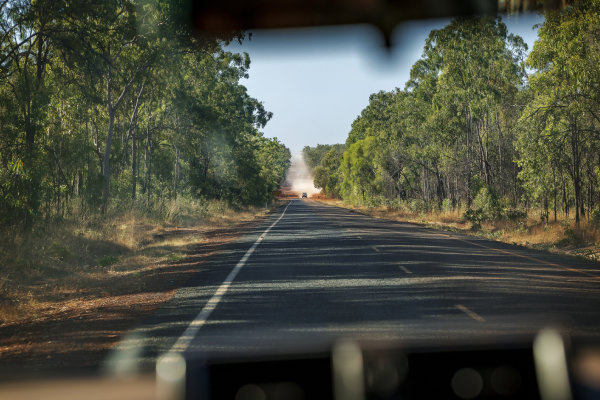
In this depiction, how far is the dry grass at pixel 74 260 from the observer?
10883mm

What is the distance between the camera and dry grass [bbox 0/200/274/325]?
35.7 feet

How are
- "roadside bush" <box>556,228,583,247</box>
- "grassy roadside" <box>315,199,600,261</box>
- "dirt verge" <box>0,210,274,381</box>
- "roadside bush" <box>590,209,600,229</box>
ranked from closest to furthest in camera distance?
"dirt verge" <box>0,210,274,381</box>, "grassy roadside" <box>315,199,600,261</box>, "roadside bush" <box>556,228,583,247</box>, "roadside bush" <box>590,209,600,229</box>

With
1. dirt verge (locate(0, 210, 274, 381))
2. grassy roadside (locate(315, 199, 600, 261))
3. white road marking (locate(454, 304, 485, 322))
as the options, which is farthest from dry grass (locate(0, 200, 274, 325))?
grassy roadside (locate(315, 199, 600, 261))

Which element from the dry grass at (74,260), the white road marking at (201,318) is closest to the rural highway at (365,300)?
the white road marking at (201,318)

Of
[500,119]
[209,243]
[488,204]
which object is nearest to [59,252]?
[209,243]

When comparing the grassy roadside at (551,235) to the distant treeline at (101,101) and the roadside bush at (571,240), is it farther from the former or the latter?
the distant treeline at (101,101)

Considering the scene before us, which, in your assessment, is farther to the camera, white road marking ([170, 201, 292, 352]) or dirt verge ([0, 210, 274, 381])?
white road marking ([170, 201, 292, 352])

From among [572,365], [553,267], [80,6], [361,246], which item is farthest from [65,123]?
[572,365]

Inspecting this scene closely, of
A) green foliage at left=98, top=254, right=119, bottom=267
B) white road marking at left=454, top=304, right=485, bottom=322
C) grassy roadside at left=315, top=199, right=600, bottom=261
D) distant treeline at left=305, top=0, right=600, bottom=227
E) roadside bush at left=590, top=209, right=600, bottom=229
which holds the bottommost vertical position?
grassy roadside at left=315, top=199, right=600, bottom=261

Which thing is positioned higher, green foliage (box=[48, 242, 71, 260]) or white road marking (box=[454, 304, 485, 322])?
green foliage (box=[48, 242, 71, 260])

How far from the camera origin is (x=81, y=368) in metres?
5.86

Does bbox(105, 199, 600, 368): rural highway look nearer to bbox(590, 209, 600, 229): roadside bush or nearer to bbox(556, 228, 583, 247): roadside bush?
bbox(556, 228, 583, 247): roadside bush

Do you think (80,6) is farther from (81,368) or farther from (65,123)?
(81,368)

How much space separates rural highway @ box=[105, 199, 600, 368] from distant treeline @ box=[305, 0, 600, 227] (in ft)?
26.0
